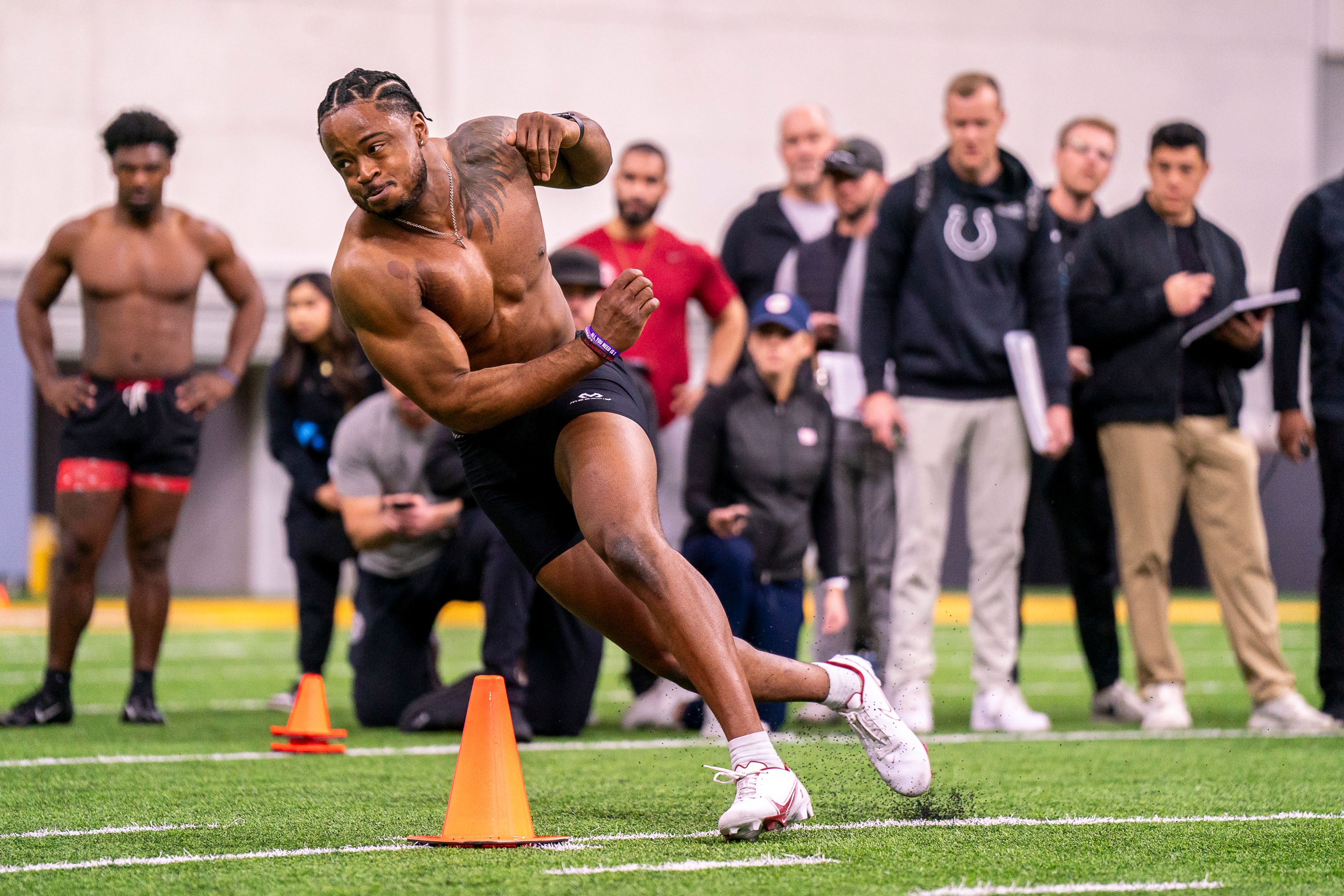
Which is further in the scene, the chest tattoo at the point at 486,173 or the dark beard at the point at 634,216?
the dark beard at the point at 634,216

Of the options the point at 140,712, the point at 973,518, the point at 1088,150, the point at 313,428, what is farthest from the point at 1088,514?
the point at 140,712

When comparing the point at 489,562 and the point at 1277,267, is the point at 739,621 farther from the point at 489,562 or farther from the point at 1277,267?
the point at 1277,267

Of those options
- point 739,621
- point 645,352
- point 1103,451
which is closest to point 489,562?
point 739,621

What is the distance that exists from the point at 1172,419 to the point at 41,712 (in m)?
4.79

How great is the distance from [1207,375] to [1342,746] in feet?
5.81

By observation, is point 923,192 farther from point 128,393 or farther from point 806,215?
point 128,393

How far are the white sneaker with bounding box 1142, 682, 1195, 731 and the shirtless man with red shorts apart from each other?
161 inches

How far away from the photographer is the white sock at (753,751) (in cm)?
397

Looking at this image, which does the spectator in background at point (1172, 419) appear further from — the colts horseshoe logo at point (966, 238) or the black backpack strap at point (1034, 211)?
the colts horseshoe logo at point (966, 238)

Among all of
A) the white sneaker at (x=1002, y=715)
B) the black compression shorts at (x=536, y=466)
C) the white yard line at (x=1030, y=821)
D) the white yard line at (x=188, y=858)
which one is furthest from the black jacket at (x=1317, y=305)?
the white yard line at (x=188, y=858)

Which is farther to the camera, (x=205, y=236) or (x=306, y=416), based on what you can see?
(x=306, y=416)

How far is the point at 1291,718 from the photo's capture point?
21.7 feet

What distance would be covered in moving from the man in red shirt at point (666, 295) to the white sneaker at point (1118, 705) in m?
2.01

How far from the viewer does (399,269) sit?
4156 mm
